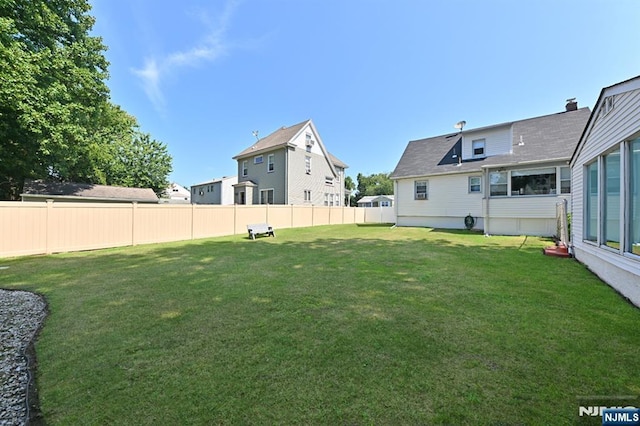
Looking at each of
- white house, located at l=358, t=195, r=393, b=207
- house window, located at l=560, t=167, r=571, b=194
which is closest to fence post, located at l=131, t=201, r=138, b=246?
house window, located at l=560, t=167, r=571, b=194

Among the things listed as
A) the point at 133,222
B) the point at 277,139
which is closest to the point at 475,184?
the point at 277,139

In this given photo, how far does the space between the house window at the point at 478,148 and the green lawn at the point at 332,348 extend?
446 inches

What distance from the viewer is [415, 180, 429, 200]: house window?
17.2m

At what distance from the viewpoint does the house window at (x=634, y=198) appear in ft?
13.7

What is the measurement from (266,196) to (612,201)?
20527 mm

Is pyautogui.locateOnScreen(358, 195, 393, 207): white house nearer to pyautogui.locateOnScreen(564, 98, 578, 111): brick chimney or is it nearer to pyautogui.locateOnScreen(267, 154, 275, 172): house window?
pyautogui.locateOnScreen(267, 154, 275, 172): house window

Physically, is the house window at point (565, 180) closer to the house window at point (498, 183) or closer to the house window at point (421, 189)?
the house window at point (498, 183)

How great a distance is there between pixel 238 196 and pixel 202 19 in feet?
43.5

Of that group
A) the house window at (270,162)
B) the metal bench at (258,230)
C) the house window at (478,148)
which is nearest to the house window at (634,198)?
the metal bench at (258,230)

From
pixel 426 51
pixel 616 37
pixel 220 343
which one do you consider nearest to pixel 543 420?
pixel 220 343

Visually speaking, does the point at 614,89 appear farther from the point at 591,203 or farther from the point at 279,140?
the point at 279,140

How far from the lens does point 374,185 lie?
61688 mm

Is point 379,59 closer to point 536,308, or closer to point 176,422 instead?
point 536,308

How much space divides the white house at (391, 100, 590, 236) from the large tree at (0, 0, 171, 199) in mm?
17486
